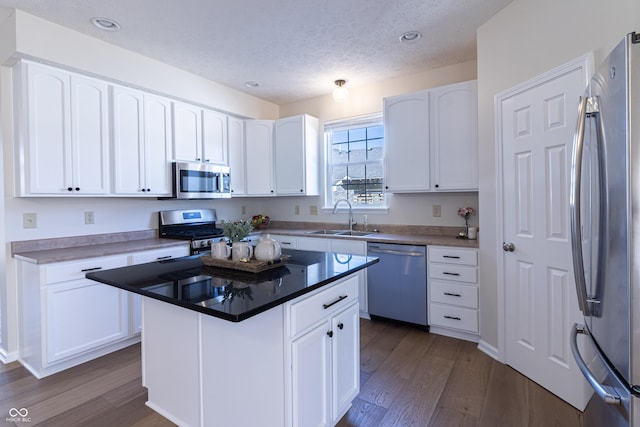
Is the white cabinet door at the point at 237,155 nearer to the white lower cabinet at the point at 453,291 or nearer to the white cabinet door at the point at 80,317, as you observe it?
the white cabinet door at the point at 80,317

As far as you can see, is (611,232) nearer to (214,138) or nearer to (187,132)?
(187,132)

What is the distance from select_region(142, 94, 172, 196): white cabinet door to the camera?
10.2 ft

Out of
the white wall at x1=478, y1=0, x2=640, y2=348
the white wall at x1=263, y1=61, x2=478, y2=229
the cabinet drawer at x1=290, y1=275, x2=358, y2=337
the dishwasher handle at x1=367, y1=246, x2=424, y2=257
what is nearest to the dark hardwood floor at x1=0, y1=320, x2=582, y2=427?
the white wall at x1=478, y1=0, x2=640, y2=348

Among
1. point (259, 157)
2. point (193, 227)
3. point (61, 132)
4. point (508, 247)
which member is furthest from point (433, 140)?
point (61, 132)

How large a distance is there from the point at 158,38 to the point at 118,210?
5.42 ft

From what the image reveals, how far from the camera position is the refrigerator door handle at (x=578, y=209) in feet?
4.01

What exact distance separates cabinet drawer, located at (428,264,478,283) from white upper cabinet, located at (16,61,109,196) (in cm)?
301

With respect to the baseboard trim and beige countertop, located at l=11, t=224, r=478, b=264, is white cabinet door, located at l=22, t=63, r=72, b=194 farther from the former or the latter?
the baseboard trim

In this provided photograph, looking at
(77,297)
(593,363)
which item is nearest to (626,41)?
(593,363)

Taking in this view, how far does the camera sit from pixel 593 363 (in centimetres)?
120

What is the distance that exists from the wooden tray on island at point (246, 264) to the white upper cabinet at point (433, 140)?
74.2 inches

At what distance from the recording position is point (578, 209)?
1.25 m

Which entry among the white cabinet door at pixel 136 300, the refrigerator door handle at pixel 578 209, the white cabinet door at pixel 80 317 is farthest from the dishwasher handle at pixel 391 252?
the white cabinet door at pixel 80 317

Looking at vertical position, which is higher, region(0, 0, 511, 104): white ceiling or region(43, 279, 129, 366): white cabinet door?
region(0, 0, 511, 104): white ceiling
